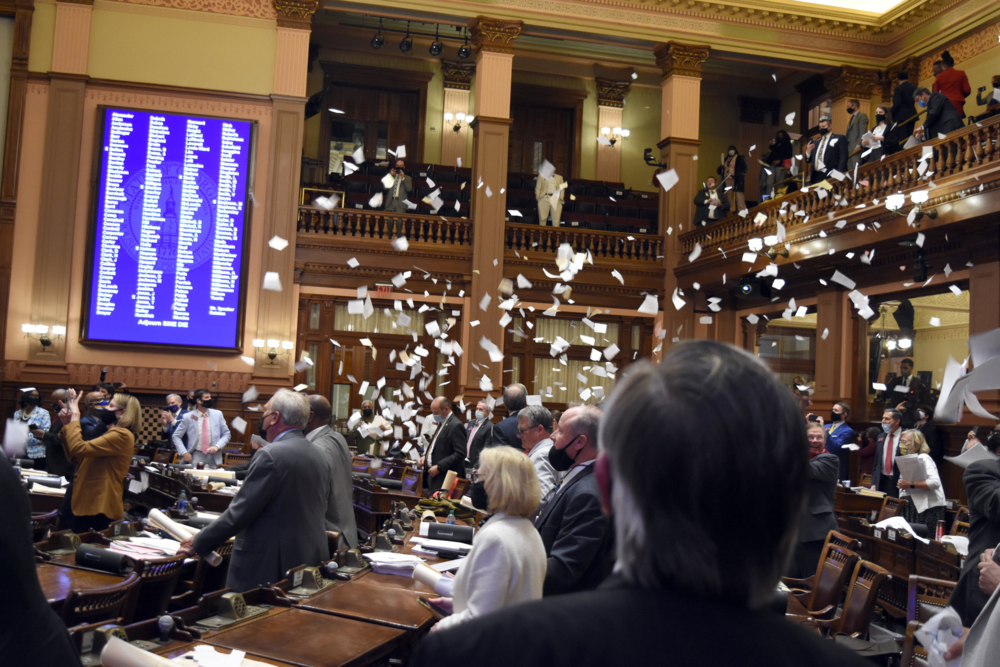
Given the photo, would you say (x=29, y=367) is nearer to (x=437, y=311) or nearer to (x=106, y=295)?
(x=106, y=295)

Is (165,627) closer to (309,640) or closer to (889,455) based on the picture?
(309,640)

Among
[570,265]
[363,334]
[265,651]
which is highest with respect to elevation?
[570,265]

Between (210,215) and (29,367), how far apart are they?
342 centimetres

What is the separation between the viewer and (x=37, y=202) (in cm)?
1327

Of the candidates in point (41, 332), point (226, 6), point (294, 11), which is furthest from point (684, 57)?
point (41, 332)

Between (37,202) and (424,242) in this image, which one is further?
(424,242)

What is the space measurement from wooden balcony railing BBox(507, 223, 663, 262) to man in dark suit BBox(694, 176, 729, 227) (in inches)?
32.6

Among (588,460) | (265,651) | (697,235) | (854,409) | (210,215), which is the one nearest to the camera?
(265,651)

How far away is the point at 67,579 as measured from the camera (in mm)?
3383

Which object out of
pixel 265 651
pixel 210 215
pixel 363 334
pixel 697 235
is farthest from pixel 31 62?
pixel 265 651

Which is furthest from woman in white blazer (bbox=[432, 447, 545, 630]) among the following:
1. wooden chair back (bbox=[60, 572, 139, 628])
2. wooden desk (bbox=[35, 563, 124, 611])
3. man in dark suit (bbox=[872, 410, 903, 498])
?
man in dark suit (bbox=[872, 410, 903, 498])

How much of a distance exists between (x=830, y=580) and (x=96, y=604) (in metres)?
3.33

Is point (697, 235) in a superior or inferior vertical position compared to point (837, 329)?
superior

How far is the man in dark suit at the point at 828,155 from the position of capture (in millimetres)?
A: 11344
